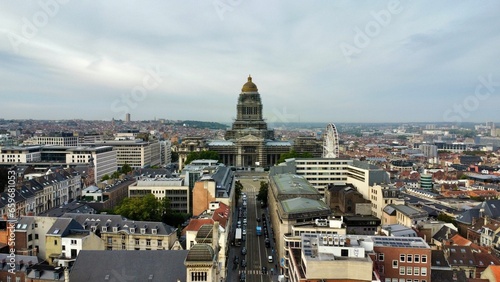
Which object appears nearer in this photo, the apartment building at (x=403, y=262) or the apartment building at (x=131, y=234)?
the apartment building at (x=403, y=262)

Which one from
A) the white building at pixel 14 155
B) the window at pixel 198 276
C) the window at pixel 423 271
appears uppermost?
the white building at pixel 14 155

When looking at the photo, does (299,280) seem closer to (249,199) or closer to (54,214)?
(54,214)

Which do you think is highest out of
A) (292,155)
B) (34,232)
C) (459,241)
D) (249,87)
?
(249,87)

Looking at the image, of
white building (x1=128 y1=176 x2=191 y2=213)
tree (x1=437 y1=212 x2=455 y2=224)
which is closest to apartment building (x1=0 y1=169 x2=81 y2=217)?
white building (x1=128 y1=176 x2=191 y2=213)

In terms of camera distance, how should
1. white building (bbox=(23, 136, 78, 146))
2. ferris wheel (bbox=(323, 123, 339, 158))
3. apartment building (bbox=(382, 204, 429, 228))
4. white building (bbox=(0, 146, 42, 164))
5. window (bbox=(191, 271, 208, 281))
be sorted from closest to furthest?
1. window (bbox=(191, 271, 208, 281))
2. apartment building (bbox=(382, 204, 429, 228))
3. ferris wheel (bbox=(323, 123, 339, 158))
4. white building (bbox=(0, 146, 42, 164))
5. white building (bbox=(23, 136, 78, 146))

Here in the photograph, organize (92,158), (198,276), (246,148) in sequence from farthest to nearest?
1. (246,148)
2. (92,158)
3. (198,276)

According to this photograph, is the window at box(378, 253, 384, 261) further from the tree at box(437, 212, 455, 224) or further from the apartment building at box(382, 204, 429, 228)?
the tree at box(437, 212, 455, 224)

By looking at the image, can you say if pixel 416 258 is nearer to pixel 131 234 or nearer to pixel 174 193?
pixel 131 234

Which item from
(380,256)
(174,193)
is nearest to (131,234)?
(174,193)

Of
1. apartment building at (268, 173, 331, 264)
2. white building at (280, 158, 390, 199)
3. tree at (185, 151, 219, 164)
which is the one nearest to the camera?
apartment building at (268, 173, 331, 264)

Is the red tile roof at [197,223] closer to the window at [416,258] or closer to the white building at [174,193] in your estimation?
the window at [416,258]

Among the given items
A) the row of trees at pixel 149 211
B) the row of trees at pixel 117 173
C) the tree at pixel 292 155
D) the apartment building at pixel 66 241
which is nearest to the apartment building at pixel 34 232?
the apartment building at pixel 66 241

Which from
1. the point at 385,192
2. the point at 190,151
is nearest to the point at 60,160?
the point at 190,151
